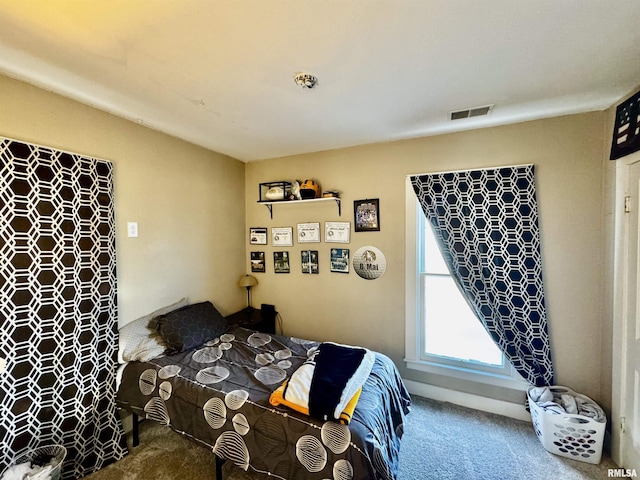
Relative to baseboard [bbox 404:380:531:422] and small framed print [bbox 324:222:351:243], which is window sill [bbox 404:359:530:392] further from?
small framed print [bbox 324:222:351:243]

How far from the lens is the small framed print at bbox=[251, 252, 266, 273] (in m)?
3.24

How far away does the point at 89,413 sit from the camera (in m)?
1.79

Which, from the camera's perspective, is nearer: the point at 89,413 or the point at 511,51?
the point at 511,51

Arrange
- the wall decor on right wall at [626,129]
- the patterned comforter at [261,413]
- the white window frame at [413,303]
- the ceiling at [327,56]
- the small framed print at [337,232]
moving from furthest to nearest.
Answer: the small framed print at [337,232], the white window frame at [413,303], the wall decor on right wall at [626,129], the patterned comforter at [261,413], the ceiling at [327,56]

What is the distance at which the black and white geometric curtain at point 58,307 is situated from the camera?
1.50m

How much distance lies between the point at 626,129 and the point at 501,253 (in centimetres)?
105

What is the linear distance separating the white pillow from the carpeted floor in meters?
0.64

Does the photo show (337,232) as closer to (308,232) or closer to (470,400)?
(308,232)

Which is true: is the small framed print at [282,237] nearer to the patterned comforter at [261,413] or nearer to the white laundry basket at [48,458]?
the patterned comforter at [261,413]

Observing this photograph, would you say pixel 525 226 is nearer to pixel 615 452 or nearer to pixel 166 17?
pixel 615 452

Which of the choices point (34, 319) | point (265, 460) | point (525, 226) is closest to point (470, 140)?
point (525, 226)

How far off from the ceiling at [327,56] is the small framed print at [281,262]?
1521 millimetres

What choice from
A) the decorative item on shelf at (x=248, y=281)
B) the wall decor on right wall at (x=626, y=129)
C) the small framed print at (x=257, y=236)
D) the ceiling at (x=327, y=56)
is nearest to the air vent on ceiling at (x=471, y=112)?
the ceiling at (x=327, y=56)

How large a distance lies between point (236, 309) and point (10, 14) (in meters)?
2.75
